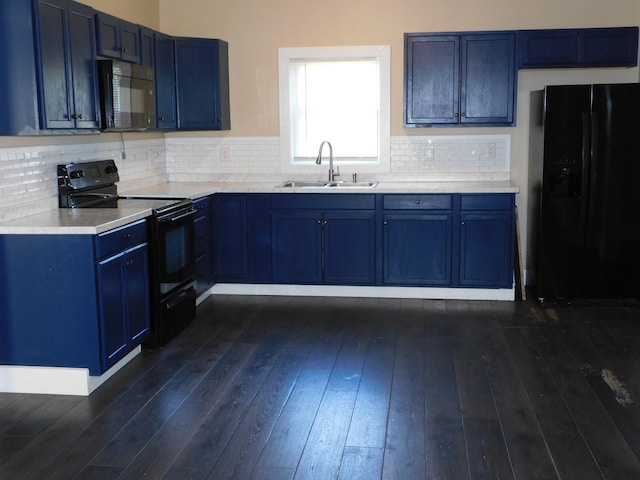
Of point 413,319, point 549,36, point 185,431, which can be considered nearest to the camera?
point 185,431

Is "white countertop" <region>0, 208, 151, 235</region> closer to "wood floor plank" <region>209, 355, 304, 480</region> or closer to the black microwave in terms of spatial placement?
the black microwave

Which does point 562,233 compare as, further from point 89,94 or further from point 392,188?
point 89,94

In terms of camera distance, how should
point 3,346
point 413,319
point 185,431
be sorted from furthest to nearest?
point 413,319 → point 3,346 → point 185,431

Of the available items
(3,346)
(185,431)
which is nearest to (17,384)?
(3,346)

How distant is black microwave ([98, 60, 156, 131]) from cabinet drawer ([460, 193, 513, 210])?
2.49 metres

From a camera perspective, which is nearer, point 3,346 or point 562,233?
point 3,346

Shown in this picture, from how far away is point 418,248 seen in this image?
5840 millimetres

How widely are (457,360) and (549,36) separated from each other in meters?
2.86

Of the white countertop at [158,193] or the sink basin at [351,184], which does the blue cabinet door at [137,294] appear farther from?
the sink basin at [351,184]

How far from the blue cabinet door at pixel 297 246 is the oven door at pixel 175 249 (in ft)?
2.89

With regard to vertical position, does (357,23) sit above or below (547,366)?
above

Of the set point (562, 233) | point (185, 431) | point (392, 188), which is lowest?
point (185, 431)

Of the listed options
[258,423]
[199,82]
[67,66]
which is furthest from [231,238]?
[258,423]

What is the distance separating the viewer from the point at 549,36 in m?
5.75
